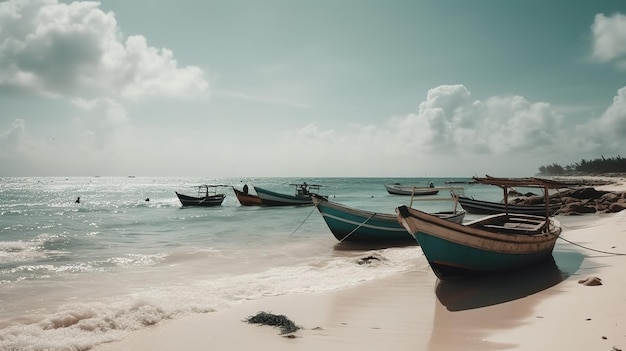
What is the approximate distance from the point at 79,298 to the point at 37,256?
26.8ft

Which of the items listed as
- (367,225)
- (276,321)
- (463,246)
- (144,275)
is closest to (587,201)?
(367,225)

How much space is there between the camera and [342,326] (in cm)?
661

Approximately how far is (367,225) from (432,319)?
9925 mm

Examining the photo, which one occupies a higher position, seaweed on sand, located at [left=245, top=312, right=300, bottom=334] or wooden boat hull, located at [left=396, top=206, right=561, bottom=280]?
wooden boat hull, located at [left=396, top=206, right=561, bottom=280]

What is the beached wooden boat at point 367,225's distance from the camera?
655 inches

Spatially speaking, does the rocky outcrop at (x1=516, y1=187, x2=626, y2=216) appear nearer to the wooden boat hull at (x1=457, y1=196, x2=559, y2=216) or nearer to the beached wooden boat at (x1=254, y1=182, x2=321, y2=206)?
the wooden boat hull at (x1=457, y1=196, x2=559, y2=216)

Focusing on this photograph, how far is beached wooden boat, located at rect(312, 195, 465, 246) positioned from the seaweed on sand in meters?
A: 9.82

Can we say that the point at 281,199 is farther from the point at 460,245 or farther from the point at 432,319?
the point at 432,319

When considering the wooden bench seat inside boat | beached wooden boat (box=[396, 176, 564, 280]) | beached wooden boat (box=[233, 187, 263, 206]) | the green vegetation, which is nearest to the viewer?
beached wooden boat (box=[396, 176, 564, 280])

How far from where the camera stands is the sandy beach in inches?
221

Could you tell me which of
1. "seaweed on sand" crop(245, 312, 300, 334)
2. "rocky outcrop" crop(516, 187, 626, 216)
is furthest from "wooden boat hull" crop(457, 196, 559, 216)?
"seaweed on sand" crop(245, 312, 300, 334)

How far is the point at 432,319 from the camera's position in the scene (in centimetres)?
682

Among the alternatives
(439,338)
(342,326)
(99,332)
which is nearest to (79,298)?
(99,332)

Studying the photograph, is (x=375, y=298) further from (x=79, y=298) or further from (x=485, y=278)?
(x=79, y=298)
